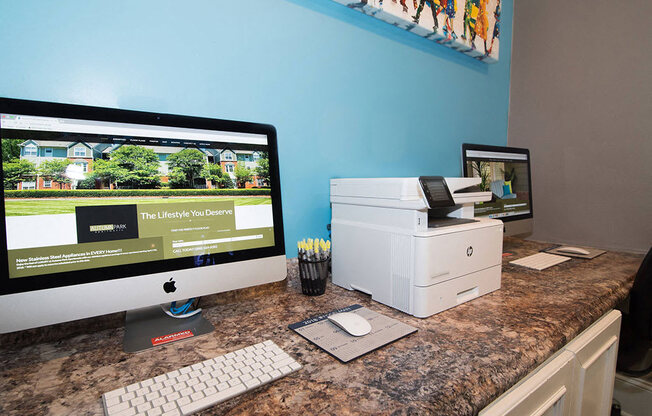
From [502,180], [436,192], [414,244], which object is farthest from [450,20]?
[414,244]

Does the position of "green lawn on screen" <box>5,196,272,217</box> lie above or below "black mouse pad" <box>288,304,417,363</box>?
above

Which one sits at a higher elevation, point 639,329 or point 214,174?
point 214,174

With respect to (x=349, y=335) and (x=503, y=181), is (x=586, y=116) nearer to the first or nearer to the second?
(x=503, y=181)

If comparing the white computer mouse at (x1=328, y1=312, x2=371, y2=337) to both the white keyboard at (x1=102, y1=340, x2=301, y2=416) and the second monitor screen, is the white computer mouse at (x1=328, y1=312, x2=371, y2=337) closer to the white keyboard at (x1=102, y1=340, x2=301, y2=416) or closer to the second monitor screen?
the white keyboard at (x1=102, y1=340, x2=301, y2=416)

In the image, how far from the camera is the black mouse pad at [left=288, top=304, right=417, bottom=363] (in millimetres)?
697

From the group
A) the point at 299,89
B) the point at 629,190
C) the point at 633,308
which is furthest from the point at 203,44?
the point at 629,190

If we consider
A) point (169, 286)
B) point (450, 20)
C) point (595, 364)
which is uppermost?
point (450, 20)

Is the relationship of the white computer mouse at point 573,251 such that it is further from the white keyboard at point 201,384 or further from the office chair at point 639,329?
the white keyboard at point 201,384

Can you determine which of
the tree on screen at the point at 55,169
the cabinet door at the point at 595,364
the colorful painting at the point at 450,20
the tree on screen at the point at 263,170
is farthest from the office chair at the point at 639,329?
the tree on screen at the point at 55,169

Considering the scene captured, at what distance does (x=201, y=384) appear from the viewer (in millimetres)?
568

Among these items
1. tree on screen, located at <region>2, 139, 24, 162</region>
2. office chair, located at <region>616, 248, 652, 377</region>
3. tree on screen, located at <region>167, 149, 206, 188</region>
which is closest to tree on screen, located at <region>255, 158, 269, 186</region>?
tree on screen, located at <region>167, 149, 206, 188</region>

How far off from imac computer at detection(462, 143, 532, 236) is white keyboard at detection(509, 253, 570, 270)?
0.17 meters

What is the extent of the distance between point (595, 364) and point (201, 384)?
45.8 inches

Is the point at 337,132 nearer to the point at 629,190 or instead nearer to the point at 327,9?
the point at 327,9
